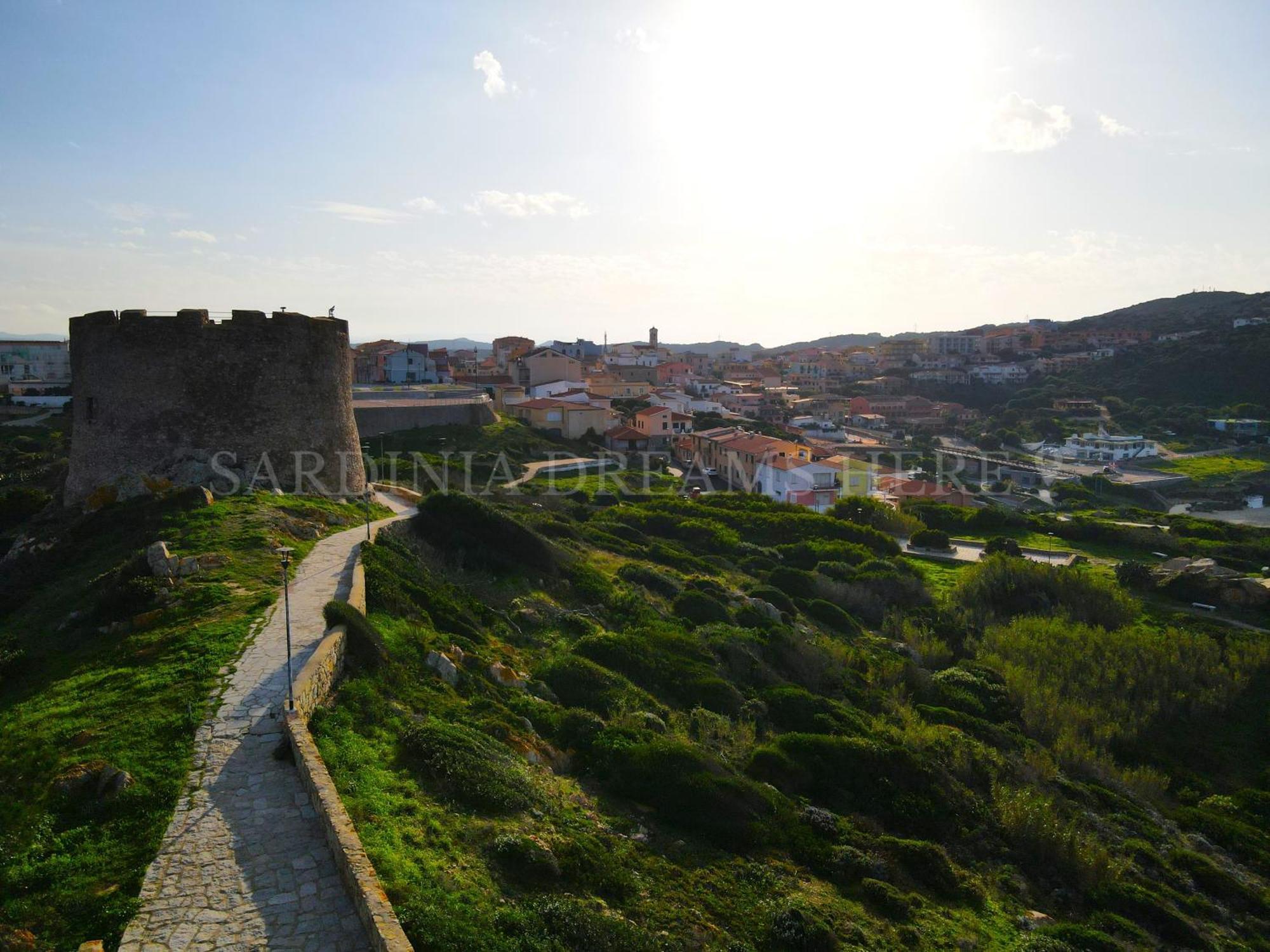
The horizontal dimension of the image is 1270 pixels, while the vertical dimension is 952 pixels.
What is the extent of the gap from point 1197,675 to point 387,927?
70.0 ft

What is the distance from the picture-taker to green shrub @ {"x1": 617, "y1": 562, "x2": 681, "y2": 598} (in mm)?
21016

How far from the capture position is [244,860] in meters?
6.06

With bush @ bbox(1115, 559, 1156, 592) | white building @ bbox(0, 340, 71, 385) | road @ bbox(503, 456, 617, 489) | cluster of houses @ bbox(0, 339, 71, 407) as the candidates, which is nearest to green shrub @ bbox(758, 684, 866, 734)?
bush @ bbox(1115, 559, 1156, 592)

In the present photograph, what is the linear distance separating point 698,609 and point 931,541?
17672mm

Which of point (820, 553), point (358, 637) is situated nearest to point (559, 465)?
point (820, 553)

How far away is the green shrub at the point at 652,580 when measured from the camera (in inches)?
827

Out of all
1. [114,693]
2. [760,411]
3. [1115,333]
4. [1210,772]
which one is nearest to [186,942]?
[114,693]

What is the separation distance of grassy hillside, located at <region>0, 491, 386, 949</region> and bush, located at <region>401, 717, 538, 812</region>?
2103 millimetres

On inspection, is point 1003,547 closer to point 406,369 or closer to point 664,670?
point 664,670

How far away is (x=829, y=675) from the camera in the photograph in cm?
1723

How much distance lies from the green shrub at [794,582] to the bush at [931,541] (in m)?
9.84

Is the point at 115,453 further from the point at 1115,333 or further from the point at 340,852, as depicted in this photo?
the point at 1115,333

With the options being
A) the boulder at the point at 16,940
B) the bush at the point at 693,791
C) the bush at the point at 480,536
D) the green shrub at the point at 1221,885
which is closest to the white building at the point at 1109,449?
the green shrub at the point at 1221,885

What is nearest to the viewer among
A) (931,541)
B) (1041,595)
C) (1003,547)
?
(1041,595)
